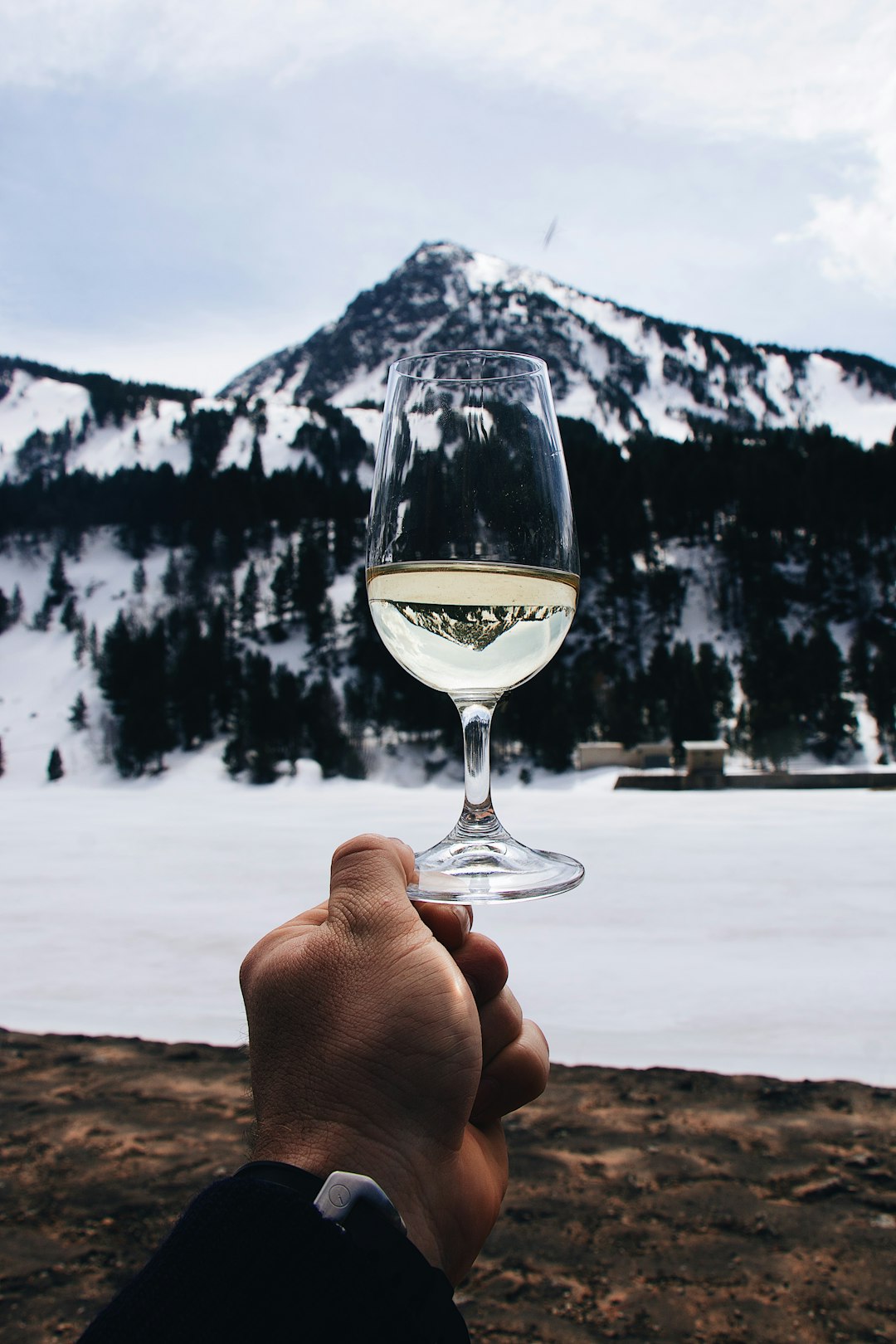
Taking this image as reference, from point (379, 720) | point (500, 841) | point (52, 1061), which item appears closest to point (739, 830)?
point (52, 1061)

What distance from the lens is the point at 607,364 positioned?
136 m

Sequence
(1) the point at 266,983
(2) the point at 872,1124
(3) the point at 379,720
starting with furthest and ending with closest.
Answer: (3) the point at 379,720 → (2) the point at 872,1124 → (1) the point at 266,983

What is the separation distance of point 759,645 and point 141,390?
99054 mm

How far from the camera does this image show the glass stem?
1046 millimetres

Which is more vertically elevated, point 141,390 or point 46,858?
point 141,390

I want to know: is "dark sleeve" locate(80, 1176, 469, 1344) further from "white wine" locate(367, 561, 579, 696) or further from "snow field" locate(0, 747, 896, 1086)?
"snow field" locate(0, 747, 896, 1086)

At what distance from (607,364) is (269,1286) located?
145843 millimetres

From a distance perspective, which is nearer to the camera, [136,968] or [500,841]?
[500,841]

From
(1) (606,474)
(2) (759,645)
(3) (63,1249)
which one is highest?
(1) (606,474)

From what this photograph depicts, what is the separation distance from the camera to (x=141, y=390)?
362ft

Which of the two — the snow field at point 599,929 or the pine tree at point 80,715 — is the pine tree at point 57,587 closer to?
the pine tree at point 80,715

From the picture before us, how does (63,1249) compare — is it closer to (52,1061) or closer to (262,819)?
(52,1061)

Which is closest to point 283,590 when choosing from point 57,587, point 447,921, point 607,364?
point 57,587

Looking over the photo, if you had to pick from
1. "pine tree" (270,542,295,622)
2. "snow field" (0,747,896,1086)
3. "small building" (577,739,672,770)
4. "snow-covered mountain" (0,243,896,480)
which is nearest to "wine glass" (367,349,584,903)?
"snow field" (0,747,896,1086)
